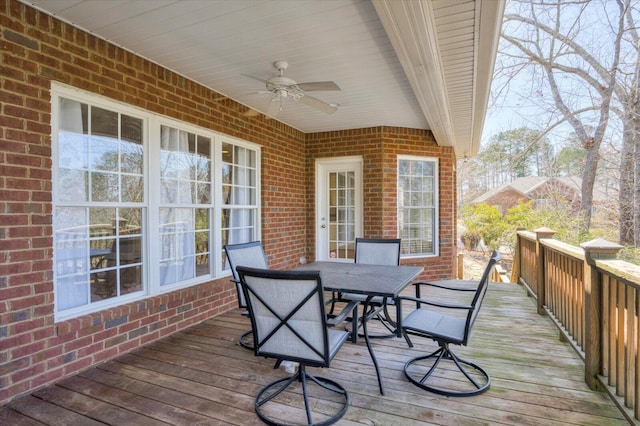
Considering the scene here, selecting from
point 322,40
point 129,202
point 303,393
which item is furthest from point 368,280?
point 129,202

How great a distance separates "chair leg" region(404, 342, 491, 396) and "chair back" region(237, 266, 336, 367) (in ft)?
3.09

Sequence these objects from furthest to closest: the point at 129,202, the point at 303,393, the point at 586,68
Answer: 1. the point at 586,68
2. the point at 129,202
3. the point at 303,393

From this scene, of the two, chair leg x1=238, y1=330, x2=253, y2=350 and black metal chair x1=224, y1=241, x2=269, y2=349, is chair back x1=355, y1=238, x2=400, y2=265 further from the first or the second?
chair leg x1=238, y1=330, x2=253, y2=350

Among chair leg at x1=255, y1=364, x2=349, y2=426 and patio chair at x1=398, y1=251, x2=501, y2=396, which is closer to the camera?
chair leg at x1=255, y1=364, x2=349, y2=426

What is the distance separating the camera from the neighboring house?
30.5 feet

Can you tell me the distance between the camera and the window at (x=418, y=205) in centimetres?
591

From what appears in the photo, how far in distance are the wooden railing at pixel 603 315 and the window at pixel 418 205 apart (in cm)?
257

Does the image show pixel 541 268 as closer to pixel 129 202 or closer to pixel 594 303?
pixel 594 303

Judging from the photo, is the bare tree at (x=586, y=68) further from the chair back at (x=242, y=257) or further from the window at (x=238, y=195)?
the chair back at (x=242, y=257)

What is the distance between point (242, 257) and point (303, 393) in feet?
4.72

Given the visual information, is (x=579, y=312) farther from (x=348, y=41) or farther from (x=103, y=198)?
(x=103, y=198)

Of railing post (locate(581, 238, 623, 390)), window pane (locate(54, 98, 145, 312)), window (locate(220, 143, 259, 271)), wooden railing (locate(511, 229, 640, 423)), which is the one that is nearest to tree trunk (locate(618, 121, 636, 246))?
wooden railing (locate(511, 229, 640, 423))

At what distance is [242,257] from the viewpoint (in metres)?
3.22

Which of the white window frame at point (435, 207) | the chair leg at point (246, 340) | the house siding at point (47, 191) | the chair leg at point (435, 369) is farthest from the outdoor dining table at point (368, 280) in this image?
the white window frame at point (435, 207)
